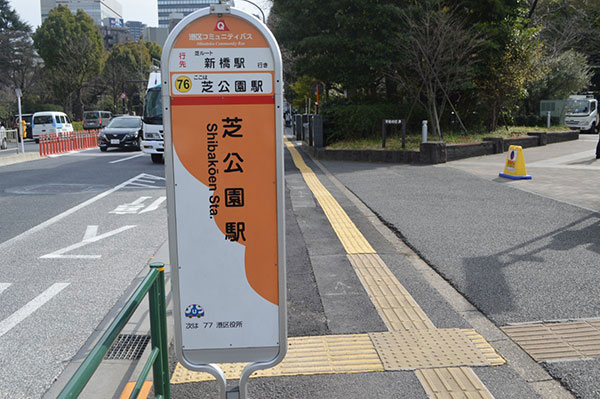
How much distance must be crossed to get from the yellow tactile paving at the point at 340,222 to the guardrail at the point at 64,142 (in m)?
14.1

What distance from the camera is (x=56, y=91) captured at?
174 ft

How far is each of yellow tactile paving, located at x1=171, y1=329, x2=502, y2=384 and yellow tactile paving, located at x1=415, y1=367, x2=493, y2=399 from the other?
0.31ft

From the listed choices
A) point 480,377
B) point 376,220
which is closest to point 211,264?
point 480,377

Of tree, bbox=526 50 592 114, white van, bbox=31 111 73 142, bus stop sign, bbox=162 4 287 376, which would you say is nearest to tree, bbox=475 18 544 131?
tree, bbox=526 50 592 114

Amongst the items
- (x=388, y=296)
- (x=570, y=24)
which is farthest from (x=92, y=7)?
(x=388, y=296)

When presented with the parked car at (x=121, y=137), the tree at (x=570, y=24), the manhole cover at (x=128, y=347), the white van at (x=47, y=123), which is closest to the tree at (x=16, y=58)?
the white van at (x=47, y=123)

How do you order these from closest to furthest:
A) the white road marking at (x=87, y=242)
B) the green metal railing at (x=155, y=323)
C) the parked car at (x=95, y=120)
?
the green metal railing at (x=155, y=323) → the white road marking at (x=87, y=242) → the parked car at (x=95, y=120)

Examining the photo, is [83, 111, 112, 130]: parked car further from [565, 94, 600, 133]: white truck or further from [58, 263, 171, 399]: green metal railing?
[58, 263, 171, 399]: green metal railing

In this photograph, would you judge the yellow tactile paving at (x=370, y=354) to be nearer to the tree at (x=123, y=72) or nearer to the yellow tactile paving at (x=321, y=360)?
the yellow tactile paving at (x=321, y=360)

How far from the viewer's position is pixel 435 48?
1875 cm

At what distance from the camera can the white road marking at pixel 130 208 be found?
9891 mm

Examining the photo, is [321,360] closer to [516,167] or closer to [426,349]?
[426,349]

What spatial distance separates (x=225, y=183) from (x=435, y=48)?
56.8 feet

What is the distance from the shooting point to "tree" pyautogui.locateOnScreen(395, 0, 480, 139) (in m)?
18.6
